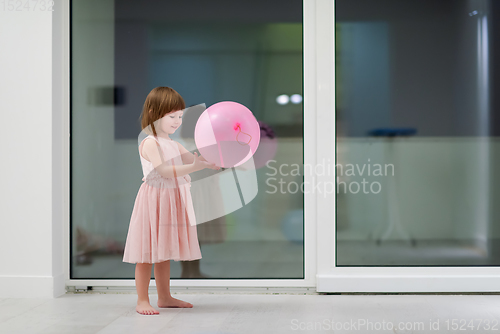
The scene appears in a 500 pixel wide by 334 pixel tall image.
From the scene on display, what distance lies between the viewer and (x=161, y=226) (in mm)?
1901

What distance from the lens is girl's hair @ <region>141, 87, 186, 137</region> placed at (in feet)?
6.43

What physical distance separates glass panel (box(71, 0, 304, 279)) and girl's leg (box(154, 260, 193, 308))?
1.06 ft

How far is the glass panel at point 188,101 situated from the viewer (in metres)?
2.35

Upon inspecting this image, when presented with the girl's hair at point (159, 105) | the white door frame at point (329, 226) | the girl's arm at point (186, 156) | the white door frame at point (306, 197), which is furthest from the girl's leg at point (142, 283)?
the white door frame at point (329, 226)

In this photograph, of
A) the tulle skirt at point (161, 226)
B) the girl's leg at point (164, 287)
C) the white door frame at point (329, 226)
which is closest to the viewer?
the tulle skirt at point (161, 226)

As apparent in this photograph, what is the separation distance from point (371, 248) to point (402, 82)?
94cm

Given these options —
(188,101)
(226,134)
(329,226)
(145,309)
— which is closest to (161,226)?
(145,309)

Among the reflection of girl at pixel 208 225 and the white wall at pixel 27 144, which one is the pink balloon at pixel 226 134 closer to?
the reflection of girl at pixel 208 225

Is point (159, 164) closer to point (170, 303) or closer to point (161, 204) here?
point (161, 204)

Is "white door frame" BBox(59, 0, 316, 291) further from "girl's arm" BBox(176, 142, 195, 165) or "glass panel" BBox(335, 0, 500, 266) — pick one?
"girl's arm" BBox(176, 142, 195, 165)

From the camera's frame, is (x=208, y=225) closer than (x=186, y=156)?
No

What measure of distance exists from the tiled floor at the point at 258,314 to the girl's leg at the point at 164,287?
5 centimetres

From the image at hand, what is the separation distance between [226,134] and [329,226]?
2.90ft

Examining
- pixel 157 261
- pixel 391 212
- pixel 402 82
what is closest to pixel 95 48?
pixel 157 261
